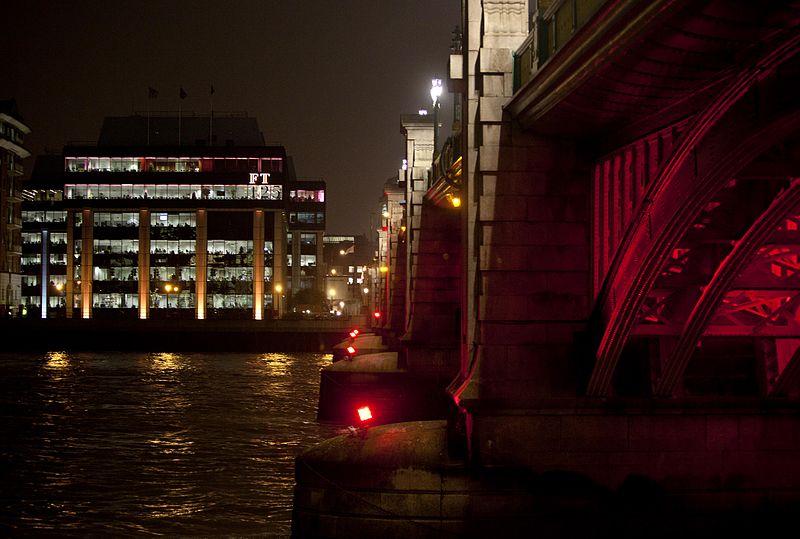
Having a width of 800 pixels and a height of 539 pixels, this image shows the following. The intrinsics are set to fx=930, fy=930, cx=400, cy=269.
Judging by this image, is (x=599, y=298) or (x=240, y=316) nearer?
(x=599, y=298)

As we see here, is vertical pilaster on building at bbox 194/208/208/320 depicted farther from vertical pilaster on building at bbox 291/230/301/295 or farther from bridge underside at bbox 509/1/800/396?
bridge underside at bbox 509/1/800/396

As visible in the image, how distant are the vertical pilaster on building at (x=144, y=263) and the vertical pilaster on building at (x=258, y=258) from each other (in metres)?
11.0

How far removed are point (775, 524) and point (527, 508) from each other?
10.9 ft

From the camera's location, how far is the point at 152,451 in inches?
912

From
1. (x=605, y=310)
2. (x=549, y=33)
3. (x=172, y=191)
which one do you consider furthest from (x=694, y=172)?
(x=172, y=191)

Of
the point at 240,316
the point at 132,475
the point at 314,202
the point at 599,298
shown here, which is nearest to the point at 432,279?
the point at 132,475

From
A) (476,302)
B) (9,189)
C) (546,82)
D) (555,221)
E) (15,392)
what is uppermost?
(9,189)

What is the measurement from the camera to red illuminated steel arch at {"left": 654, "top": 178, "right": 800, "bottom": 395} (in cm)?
1088

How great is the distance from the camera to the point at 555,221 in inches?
544

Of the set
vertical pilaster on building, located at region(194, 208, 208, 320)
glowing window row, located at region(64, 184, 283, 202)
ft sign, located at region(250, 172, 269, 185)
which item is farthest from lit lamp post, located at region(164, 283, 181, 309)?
ft sign, located at region(250, 172, 269, 185)

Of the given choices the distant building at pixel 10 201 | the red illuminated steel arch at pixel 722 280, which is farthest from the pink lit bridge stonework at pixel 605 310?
the distant building at pixel 10 201

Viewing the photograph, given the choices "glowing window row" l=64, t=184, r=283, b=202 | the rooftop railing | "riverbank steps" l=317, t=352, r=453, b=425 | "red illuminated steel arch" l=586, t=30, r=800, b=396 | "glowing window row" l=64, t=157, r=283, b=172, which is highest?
"glowing window row" l=64, t=157, r=283, b=172

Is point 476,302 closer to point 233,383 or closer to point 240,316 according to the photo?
point 233,383

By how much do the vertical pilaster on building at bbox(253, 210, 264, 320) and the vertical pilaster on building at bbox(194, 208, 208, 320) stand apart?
5.10 meters
